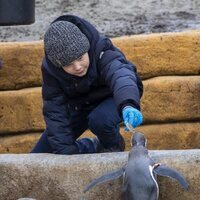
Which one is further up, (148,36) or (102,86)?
(102,86)

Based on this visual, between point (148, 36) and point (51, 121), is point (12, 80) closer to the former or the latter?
point (148, 36)

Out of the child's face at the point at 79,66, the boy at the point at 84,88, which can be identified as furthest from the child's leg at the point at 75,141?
the child's face at the point at 79,66

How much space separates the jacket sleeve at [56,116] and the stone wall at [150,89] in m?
1.26

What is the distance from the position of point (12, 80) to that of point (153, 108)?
0.99m

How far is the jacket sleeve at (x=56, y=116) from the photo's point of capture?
12.7 feet

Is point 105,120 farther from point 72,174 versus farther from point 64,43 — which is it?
point 64,43

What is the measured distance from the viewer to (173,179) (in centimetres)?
342

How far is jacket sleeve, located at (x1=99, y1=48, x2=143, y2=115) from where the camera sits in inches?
134

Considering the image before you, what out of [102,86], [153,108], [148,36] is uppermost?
[102,86]

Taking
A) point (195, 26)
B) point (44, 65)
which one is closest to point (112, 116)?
point (44, 65)

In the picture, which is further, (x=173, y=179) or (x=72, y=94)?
(x=72, y=94)

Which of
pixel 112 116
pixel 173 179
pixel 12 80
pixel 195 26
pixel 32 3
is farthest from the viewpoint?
pixel 195 26

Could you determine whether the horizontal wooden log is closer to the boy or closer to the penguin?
the boy

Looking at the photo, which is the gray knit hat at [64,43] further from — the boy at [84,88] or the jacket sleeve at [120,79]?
the jacket sleeve at [120,79]
